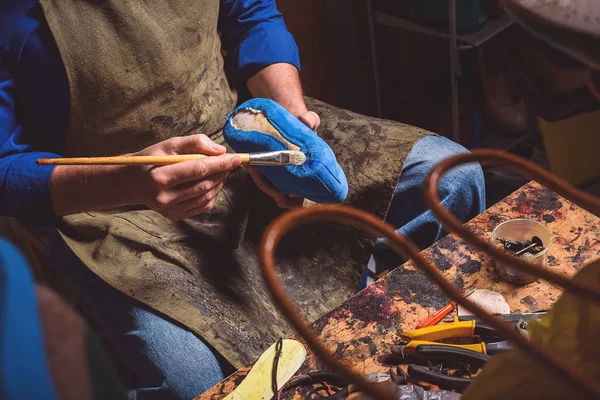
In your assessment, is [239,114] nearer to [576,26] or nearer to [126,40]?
[126,40]

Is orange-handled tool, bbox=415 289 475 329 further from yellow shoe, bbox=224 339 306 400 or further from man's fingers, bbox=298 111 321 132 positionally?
man's fingers, bbox=298 111 321 132

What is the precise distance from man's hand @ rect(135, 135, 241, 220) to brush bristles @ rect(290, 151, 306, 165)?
0.32 ft

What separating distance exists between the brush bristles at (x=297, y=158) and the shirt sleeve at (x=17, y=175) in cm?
46

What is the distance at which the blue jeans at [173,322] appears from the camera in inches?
43.6

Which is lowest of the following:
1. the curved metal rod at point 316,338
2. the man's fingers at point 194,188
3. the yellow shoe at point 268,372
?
the yellow shoe at point 268,372

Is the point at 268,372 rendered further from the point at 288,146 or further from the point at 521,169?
the point at 521,169

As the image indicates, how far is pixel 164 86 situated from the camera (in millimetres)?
1229

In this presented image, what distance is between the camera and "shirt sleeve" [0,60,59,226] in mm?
1137

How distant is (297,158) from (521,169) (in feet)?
2.22

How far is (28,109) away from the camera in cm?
120

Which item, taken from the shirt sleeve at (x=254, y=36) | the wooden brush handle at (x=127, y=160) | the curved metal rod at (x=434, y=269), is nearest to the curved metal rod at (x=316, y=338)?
the curved metal rod at (x=434, y=269)

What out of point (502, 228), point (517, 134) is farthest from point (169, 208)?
point (517, 134)

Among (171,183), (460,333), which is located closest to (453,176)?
(460,333)

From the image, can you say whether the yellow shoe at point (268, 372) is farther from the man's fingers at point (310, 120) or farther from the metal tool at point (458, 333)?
the man's fingers at point (310, 120)
